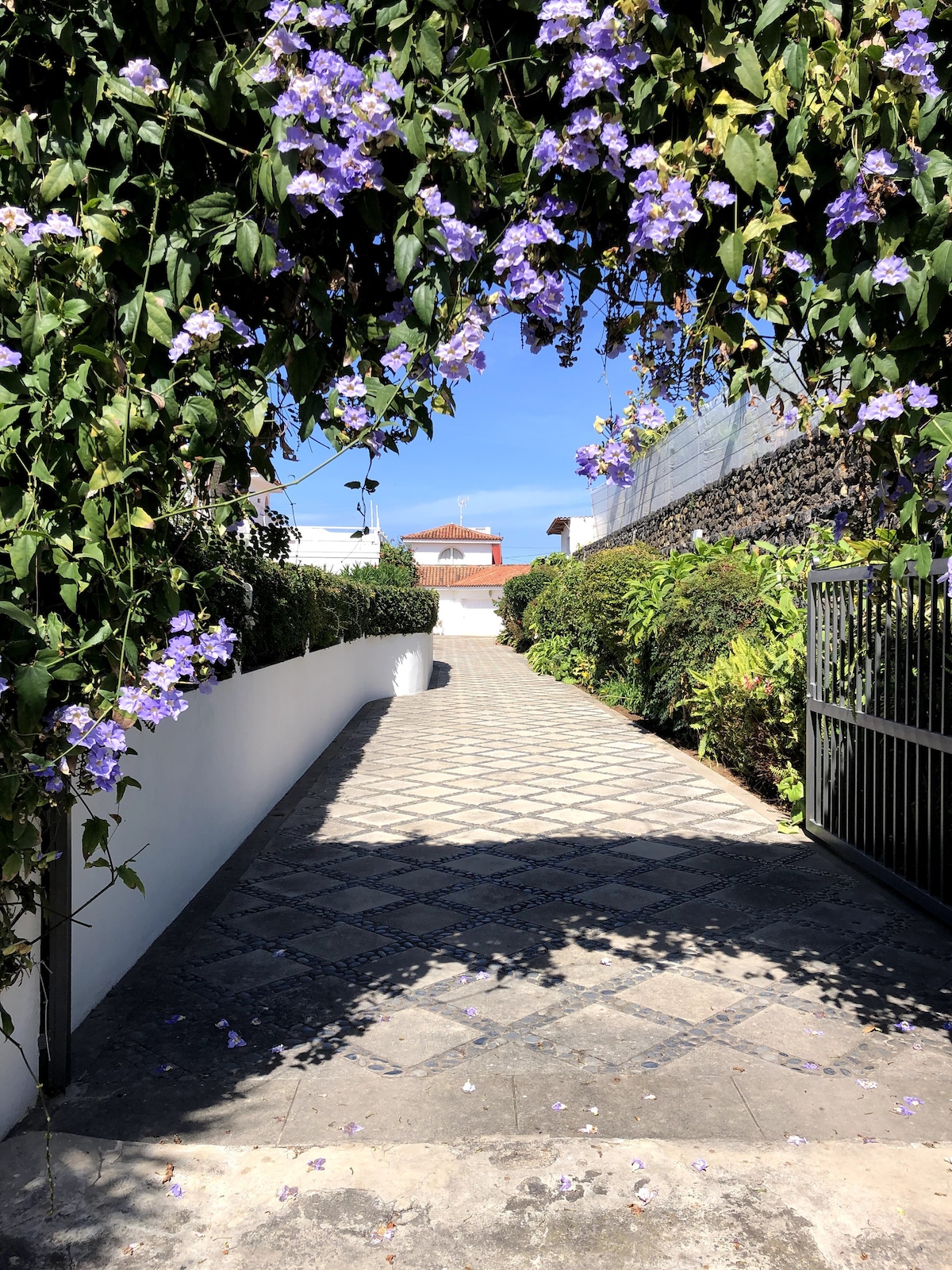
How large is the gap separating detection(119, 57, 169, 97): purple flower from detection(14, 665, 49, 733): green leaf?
1.18 metres

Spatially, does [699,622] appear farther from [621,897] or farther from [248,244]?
[248,244]

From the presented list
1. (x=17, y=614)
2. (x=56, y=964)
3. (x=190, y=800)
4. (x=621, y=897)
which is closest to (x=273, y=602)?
(x=190, y=800)

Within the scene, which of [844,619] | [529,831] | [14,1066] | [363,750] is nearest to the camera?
[14,1066]

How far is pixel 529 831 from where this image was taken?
18.1 feet

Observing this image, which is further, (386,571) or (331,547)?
(331,547)

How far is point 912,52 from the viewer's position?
1.73 m

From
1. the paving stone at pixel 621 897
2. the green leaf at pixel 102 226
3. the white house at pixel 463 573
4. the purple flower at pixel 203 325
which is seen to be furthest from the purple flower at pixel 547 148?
the white house at pixel 463 573

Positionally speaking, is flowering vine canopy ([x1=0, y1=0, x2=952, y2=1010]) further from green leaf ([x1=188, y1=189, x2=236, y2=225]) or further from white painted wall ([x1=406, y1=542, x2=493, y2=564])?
white painted wall ([x1=406, y1=542, x2=493, y2=564])

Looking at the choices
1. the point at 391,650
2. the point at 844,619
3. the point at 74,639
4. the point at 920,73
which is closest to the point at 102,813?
the point at 74,639

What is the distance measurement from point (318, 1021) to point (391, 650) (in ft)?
38.4

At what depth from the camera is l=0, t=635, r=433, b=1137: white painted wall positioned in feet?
9.35

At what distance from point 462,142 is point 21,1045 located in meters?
2.42

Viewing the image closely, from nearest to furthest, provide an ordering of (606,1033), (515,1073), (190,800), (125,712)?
(125,712), (515,1073), (606,1033), (190,800)

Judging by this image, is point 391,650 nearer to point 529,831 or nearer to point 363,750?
point 363,750
